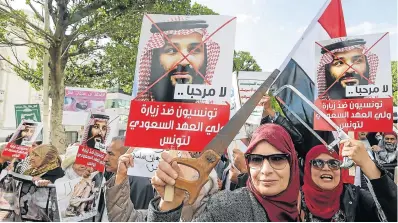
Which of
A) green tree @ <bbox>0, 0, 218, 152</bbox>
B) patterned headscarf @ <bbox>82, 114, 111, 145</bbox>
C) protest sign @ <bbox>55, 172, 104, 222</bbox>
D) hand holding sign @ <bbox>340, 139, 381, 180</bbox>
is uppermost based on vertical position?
green tree @ <bbox>0, 0, 218, 152</bbox>

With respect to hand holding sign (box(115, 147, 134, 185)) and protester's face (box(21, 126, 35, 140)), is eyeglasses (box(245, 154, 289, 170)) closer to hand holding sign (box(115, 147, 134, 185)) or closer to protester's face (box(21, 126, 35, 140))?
hand holding sign (box(115, 147, 134, 185))

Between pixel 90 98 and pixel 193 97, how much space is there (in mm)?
3813

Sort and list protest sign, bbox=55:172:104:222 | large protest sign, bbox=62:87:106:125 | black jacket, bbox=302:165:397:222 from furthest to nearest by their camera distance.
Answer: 1. large protest sign, bbox=62:87:106:125
2. protest sign, bbox=55:172:104:222
3. black jacket, bbox=302:165:397:222

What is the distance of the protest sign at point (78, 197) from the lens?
2.91 m

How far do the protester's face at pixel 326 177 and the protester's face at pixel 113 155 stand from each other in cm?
174

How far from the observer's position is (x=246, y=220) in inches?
70.5

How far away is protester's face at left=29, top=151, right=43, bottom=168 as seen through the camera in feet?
10.7

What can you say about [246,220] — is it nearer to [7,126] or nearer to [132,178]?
[132,178]

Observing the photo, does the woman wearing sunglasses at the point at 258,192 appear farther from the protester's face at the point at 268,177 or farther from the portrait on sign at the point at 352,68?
the portrait on sign at the point at 352,68

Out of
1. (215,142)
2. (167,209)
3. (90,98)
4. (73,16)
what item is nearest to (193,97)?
(215,142)

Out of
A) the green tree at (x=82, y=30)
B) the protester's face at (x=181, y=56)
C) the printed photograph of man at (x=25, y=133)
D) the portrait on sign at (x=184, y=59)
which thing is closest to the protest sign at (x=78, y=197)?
the printed photograph of man at (x=25, y=133)

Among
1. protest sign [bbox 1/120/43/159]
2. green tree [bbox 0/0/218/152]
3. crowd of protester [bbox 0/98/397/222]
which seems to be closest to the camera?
crowd of protester [bbox 0/98/397/222]

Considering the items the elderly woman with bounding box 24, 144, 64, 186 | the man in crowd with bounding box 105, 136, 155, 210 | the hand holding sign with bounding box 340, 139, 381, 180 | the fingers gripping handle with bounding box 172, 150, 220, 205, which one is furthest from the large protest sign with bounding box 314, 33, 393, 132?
the elderly woman with bounding box 24, 144, 64, 186

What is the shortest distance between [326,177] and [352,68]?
0.96 m
